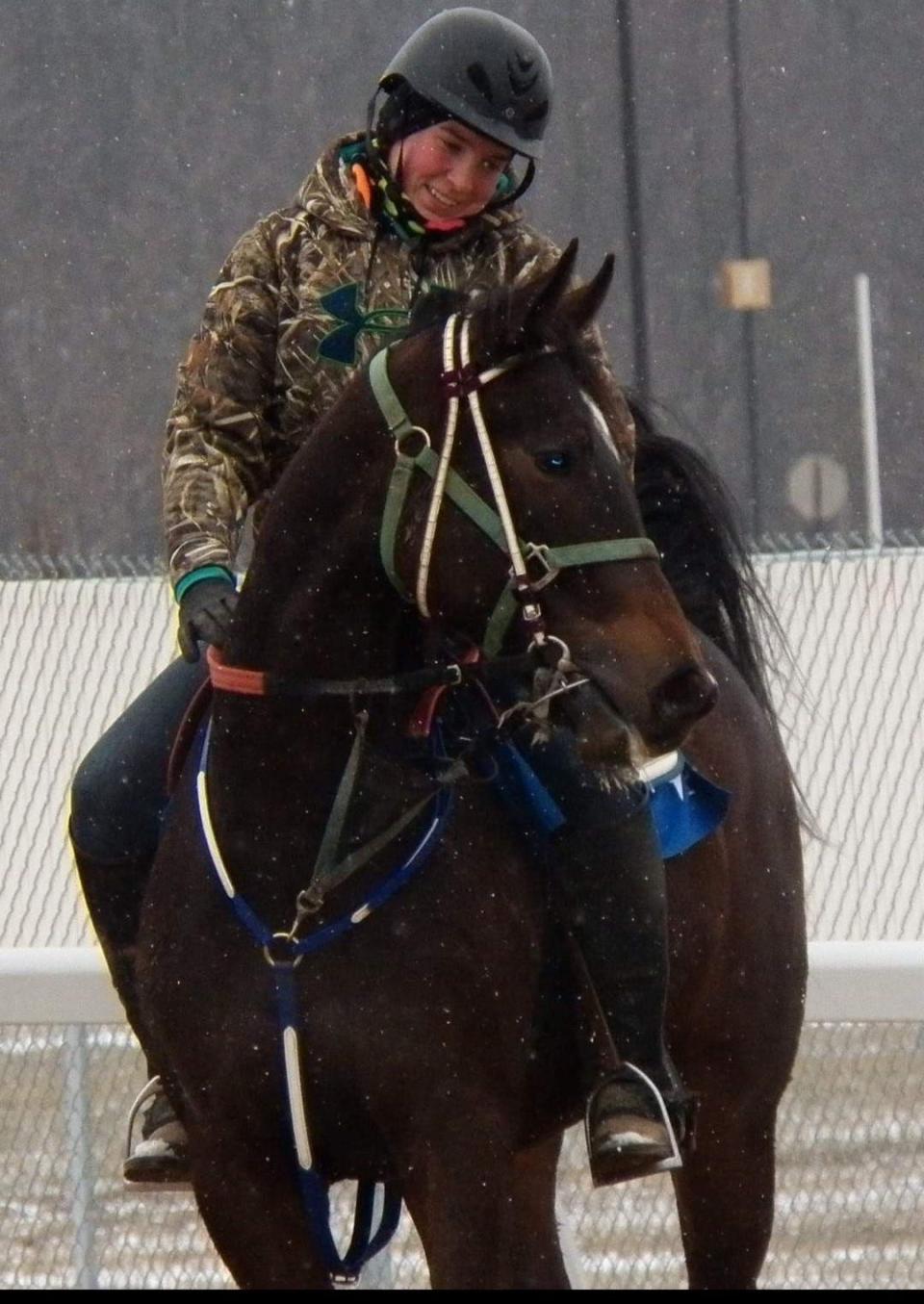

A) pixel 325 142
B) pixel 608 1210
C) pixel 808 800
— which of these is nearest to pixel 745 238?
pixel 325 142

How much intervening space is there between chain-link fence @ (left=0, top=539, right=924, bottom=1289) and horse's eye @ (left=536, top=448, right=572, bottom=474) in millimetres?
2676

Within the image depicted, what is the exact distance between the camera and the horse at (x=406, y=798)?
102 inches

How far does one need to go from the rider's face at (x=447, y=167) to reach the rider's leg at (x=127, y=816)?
2.47ft

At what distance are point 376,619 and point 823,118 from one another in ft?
26.4

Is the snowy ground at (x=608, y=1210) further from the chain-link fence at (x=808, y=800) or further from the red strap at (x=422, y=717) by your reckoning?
the red strap at (x=422, y=717)

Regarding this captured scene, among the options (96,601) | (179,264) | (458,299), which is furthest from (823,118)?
(458,299)

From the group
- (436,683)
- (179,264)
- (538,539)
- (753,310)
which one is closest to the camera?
(538,539)

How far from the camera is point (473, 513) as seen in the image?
259 centimetres

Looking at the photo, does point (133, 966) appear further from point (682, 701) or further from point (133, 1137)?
point (682, 701)

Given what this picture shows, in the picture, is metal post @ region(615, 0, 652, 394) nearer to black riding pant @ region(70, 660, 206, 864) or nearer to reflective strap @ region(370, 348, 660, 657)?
black riding pant @ region(70, 660, 206, 864)

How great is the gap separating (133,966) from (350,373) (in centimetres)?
93

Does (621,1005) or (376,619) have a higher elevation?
(376,619)

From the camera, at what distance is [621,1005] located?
10.0ft

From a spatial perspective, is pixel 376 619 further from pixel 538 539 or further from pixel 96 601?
pixel 96 601
